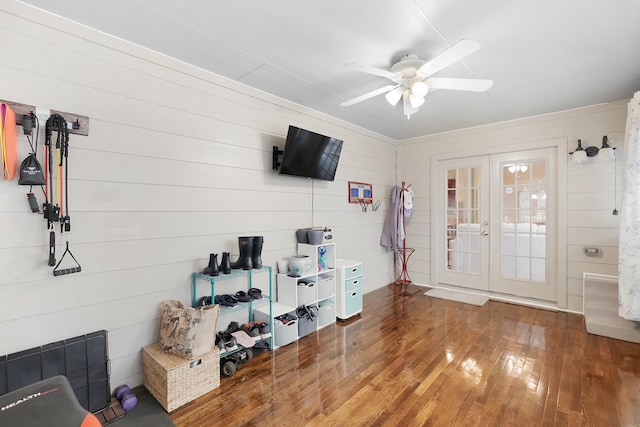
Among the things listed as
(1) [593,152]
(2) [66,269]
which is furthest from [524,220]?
(2) [66,269]

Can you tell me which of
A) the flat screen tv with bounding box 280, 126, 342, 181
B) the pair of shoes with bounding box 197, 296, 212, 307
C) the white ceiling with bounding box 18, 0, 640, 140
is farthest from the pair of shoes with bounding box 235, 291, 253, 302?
the white ceiling with bounding box 18, 0, 640, 140

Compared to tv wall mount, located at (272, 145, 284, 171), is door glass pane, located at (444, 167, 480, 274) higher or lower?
lower

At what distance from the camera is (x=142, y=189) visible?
2.21 m

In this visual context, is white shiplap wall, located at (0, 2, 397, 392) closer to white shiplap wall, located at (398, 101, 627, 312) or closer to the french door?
the french door

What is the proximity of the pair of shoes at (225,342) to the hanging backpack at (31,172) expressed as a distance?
1614 millimetres

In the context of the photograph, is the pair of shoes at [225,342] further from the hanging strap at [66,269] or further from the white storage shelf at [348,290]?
the white storage shelf at [348,290]

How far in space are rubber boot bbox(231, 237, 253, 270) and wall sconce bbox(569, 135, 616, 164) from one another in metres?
3.94

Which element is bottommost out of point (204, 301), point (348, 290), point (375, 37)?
point (348, 290)

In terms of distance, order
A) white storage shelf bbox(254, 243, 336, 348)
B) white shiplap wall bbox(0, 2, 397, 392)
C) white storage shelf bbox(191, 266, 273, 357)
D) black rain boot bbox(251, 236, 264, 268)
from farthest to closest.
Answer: white storage shelf bbox(254, 243, 336, 348) → black rain boot bbox(251, 236, 264, 268) → white storage shelf bbox(191, 266, 273, 357) → white shiplap wall bbox(0, 2, 397, 392)

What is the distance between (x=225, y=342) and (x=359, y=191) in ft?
9.07

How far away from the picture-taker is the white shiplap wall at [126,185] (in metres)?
1.76

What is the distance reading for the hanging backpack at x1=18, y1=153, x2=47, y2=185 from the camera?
5.50 ft

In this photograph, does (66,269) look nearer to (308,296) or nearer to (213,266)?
(213,266)

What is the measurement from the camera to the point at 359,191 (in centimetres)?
436
